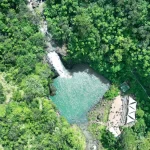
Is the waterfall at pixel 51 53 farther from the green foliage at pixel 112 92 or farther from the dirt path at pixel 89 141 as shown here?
the dirt path at pixel 89 141

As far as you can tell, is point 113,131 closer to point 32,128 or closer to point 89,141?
point 89,141

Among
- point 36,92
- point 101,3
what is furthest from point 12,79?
point 101,3

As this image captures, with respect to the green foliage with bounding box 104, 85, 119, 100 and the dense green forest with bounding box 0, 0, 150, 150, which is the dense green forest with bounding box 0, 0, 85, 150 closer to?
the dense green forest with bounding box 0, 0, 150, 150

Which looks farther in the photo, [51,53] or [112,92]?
[112,92]

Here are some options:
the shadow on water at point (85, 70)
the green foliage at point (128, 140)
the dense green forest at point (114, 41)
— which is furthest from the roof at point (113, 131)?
the shadow on water at point (85, 70)

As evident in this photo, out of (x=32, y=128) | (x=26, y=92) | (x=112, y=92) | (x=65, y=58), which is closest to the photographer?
(x=32, y=128)

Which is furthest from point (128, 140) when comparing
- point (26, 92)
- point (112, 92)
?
point (26, 92)
